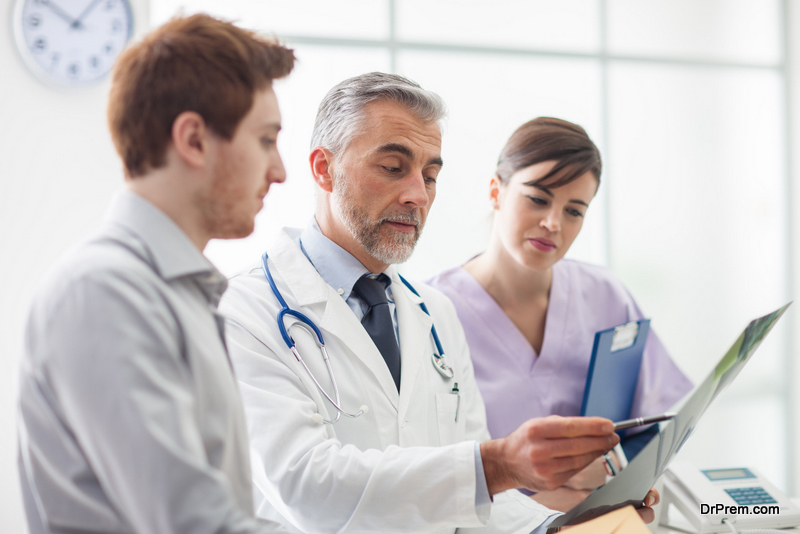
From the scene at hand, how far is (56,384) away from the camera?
59 cm

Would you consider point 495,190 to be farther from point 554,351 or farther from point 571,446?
point 571,446

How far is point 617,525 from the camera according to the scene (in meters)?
0.87

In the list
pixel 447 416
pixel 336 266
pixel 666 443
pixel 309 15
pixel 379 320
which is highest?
pixel 309 15

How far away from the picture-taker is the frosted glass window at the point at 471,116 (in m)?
3.19

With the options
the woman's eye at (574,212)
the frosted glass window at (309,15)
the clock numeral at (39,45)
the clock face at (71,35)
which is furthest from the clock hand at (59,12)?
the woman's eye at (574,212)

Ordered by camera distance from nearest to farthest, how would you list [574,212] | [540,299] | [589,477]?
[589,477], [574,212], [540,299]

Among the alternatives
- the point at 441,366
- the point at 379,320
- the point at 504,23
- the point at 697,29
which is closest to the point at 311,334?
the point at 379,320

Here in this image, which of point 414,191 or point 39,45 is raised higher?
point 39,45

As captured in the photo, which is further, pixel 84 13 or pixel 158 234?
pixel 84 13

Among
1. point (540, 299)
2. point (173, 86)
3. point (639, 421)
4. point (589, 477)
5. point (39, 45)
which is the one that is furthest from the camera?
point (39, 45)

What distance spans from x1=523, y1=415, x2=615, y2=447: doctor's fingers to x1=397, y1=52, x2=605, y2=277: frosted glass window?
2.29 metres

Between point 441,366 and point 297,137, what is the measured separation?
189 cm

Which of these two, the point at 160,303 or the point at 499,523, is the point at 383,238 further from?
the point at 160,303

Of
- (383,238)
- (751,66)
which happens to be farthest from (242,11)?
(751,66)
